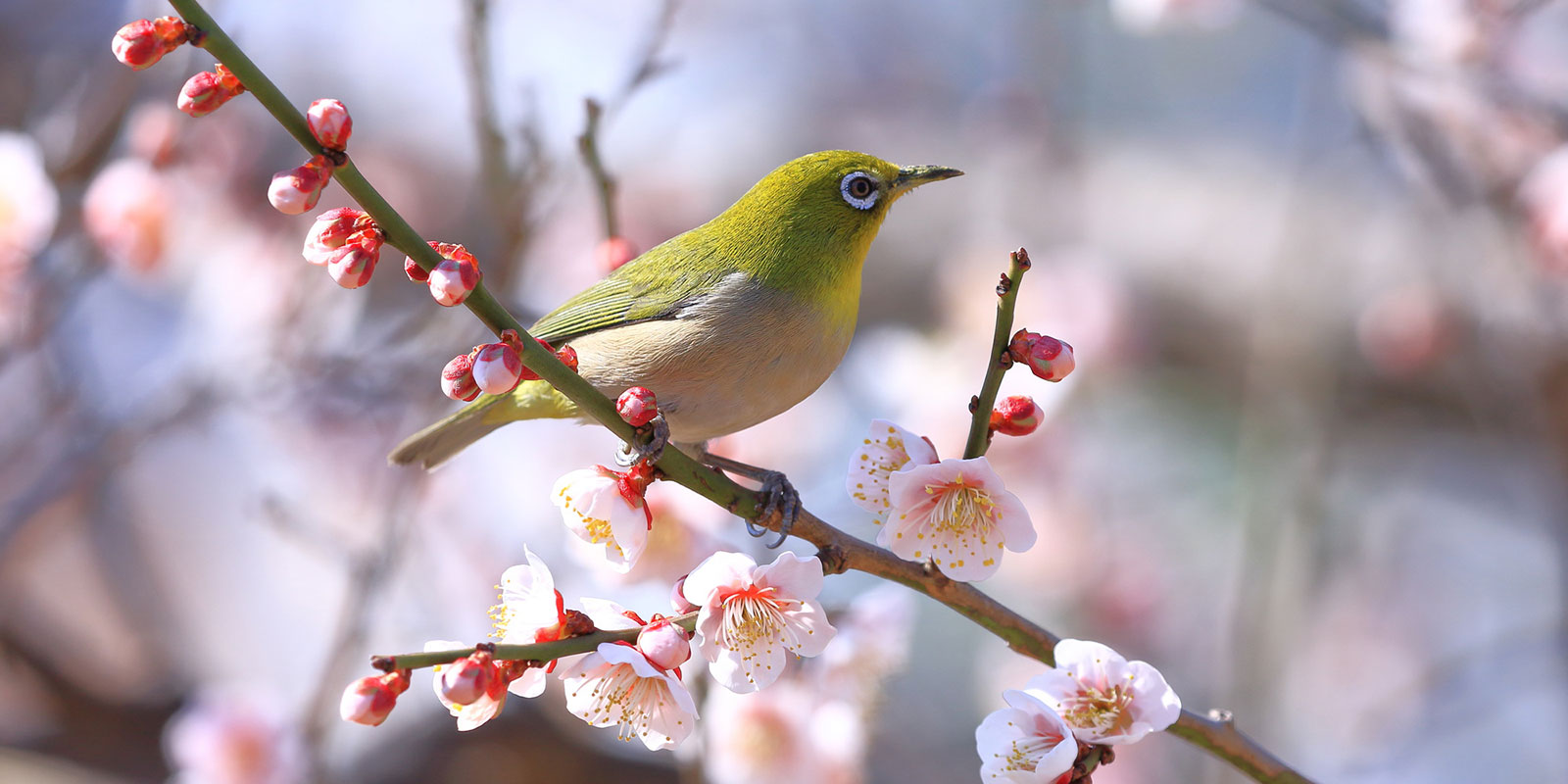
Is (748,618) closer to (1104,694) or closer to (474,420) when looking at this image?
(1104,694)

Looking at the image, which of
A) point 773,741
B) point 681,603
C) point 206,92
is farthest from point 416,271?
point 773,741

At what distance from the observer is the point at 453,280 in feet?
4.10

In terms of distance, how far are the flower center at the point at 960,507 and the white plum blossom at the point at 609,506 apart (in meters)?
0.45

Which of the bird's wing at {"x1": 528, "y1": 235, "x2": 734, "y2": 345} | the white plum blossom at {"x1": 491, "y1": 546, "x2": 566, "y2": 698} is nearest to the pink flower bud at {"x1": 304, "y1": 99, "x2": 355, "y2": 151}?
the white plum blossom at {"x1": 491, "y1": 546, "x2": 566, "y2": 698}

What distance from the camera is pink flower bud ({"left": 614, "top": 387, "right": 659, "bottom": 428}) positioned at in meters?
1.51

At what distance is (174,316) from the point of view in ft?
21.8

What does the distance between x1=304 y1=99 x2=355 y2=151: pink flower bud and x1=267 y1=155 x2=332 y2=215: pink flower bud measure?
22mm

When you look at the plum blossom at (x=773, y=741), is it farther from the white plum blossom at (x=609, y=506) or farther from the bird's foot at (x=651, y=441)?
the bird's foot at (x=651, y=441)

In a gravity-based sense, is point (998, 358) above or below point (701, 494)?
below

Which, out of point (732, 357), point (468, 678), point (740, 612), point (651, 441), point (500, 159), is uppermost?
point (500, 159)

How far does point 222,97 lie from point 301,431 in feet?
14.2

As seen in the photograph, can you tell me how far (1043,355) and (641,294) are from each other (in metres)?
1.26

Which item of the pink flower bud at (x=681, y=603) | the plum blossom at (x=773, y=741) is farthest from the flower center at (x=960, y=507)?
the plum blossom at (x=773, y=741)

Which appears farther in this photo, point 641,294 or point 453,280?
point 641,294
